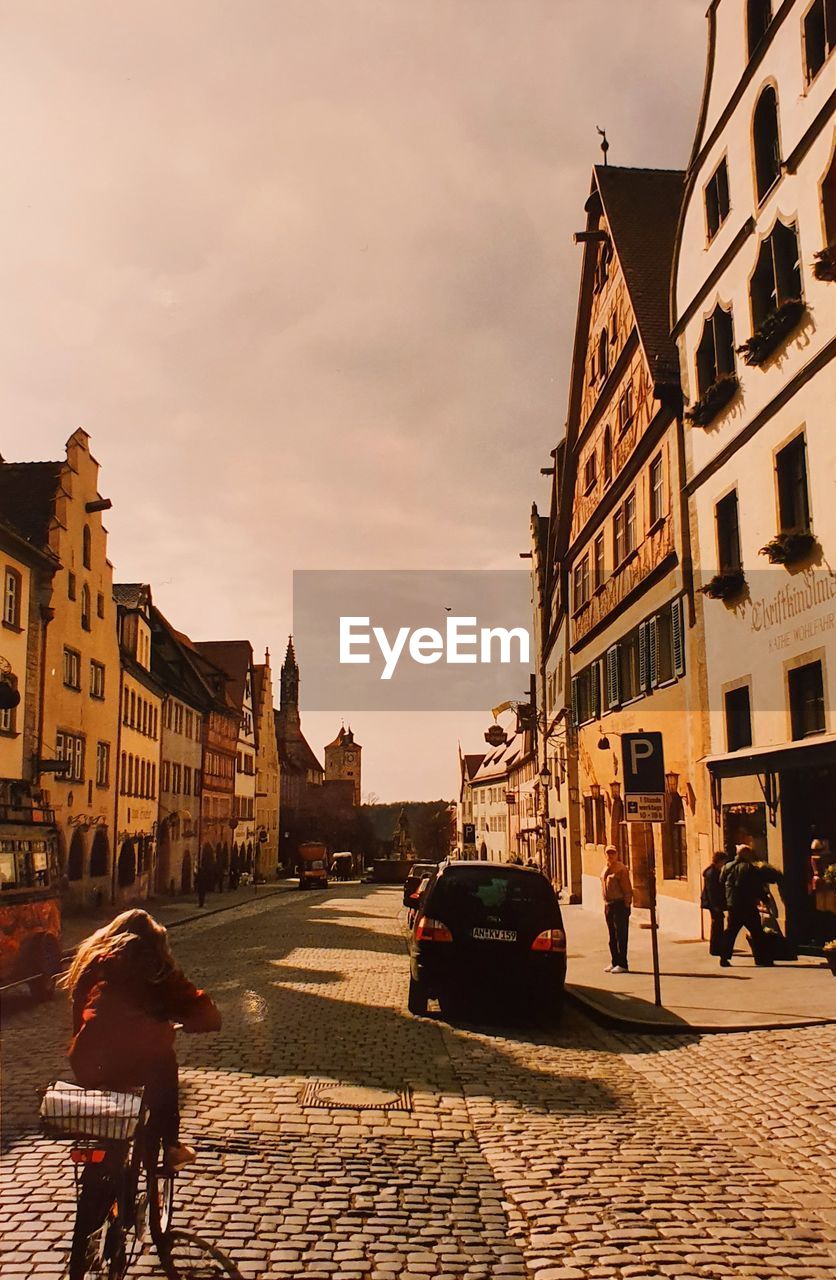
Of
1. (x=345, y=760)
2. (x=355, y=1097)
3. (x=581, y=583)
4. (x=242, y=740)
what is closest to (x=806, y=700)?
(x=355, y=1097)

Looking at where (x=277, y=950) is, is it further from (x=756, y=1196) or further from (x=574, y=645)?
(x=574, y=645)

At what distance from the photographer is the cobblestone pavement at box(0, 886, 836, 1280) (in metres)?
5.23

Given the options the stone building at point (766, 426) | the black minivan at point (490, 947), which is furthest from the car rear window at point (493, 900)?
the stone building at point (766, 426)

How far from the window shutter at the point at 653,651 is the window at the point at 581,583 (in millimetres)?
8704

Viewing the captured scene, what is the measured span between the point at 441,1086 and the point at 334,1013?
3854 mm

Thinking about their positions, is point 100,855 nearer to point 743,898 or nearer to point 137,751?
point 137,751

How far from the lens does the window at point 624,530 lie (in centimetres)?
2750

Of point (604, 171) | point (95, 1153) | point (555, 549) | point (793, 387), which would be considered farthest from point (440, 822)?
point (95, 1153)

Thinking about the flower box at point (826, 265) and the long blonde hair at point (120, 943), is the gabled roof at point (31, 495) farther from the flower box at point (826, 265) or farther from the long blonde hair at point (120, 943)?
the long blonde hair at point (120, 943)

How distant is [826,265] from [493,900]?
8874mm

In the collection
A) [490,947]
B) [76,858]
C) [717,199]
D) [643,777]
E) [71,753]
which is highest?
[717,199]

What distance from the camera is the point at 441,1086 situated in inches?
353

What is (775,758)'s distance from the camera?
1677cm

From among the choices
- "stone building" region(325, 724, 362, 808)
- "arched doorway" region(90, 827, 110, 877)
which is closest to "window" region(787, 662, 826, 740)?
"arched doorway" region(90, 827, 110, 877)
